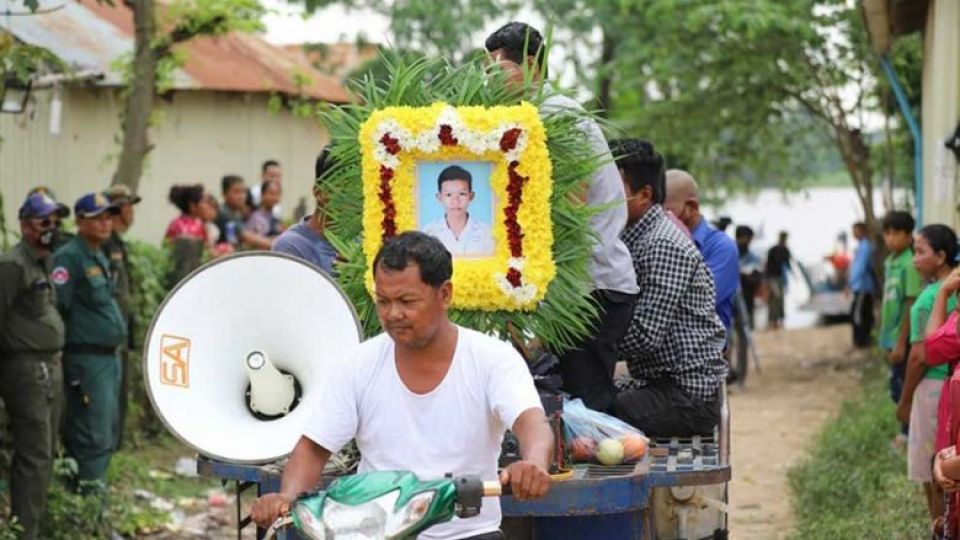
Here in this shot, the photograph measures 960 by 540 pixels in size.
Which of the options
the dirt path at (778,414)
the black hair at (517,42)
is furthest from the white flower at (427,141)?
the dirt path at (778,414)

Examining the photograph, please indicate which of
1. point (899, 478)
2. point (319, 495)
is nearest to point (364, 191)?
point (319, 495)

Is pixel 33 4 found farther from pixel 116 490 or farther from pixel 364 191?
pixel 116 490

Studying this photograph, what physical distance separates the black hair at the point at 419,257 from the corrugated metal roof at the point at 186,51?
8230mm

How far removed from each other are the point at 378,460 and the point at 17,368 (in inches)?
189

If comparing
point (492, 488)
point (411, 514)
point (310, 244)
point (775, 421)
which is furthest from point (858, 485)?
point (411, 514)

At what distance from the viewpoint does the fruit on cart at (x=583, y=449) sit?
20.7 ft

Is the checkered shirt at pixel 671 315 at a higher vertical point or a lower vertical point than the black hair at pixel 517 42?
lower

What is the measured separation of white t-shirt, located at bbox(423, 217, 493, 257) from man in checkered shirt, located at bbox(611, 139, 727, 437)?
2.91 feet

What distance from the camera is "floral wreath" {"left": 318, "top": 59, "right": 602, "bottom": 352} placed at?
658cm

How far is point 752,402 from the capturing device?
19125mm

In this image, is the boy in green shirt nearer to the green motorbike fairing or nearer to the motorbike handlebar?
the motorbike handlebar

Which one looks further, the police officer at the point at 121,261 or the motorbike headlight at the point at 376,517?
the police officer at the point at 121,261

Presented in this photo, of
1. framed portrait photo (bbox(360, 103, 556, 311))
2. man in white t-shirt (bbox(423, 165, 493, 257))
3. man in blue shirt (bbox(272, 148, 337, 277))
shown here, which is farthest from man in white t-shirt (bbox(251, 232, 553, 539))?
man in blue shirt (bbox(272, 148, 337, 277))

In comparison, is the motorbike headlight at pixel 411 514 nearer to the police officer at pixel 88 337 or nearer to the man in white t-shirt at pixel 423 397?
the man in white t-shirt at pixel 423 397
